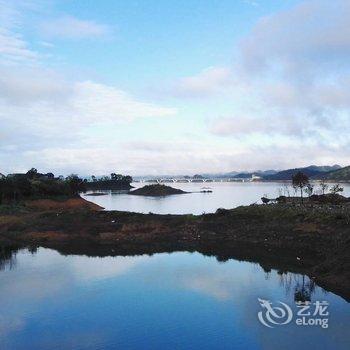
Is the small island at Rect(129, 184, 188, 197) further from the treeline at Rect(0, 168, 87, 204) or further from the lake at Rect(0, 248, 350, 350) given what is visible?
the lake at Rect(0, 248, 350, 350)

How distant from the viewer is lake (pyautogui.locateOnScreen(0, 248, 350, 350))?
22938mm

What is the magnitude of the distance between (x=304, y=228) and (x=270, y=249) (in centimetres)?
597

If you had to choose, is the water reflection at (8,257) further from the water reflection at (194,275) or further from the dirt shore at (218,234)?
the dirt shore at (218,234)

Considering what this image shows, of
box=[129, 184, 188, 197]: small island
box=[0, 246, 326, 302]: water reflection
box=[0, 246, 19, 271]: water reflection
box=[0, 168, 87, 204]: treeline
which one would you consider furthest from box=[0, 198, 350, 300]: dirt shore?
box=[129, 184, 188, 197]: small island

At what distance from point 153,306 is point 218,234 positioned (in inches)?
1174

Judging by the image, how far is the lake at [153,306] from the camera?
75.3ft

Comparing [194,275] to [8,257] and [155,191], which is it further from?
[155,191]

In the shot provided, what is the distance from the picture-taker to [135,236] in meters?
Result: 59.3

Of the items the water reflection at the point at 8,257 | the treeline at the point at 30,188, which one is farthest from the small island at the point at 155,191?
the water reflection at the point at 8,257

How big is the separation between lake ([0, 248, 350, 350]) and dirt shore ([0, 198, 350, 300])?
14.8 feet

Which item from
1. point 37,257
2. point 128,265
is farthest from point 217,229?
point 37,257

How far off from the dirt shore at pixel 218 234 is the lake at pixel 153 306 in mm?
4503

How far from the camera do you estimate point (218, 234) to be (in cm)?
5778

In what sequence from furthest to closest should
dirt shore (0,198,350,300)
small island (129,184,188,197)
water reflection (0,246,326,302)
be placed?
small island (129,184,188,197)
dirt shore (0,198,350,300)
water reflection (0,246,326,302)
